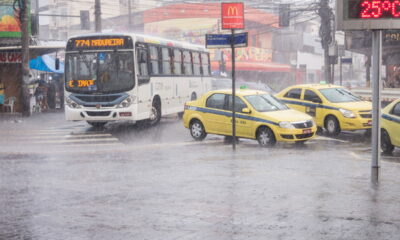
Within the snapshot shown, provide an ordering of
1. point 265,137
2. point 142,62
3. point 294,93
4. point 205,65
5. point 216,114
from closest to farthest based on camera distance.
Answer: point 265,137 < point 216,114 < point 294,93 < point 142,62 < point 205,65

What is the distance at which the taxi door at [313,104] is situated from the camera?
1961cm

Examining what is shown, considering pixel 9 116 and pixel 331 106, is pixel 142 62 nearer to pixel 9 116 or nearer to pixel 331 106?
pixel 331 106

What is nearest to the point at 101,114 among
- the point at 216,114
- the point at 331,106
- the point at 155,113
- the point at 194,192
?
the point at 155,113

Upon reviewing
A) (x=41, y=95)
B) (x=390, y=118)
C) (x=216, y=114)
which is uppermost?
(x=390, y=118)

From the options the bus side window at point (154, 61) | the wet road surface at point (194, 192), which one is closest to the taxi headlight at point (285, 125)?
the wet road surface at point (194, 192)

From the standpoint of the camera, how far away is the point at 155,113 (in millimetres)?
22578

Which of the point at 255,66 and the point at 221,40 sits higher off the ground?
the point at 221,40

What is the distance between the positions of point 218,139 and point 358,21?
9.00 meters

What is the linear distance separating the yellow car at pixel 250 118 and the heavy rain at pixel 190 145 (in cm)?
4

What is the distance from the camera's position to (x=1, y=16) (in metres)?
29.6

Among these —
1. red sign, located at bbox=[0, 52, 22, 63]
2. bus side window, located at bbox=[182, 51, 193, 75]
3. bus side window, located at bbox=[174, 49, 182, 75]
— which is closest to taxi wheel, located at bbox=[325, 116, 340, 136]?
bus side window, located at bbox=[174, 49, 182, 75]

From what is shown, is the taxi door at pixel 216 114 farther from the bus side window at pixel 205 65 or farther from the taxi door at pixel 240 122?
the bus side window at pixel 205 65

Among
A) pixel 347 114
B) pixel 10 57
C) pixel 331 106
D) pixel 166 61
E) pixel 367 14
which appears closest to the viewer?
pixel 367 14

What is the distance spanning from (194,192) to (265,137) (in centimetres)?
681
